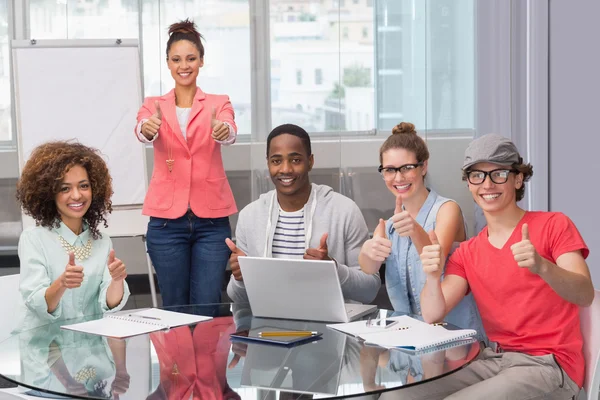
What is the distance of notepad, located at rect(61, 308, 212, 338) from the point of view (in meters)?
2.08

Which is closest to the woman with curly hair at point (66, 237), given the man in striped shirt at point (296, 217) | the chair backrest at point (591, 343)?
the man in striped shirt at point (296, 217)

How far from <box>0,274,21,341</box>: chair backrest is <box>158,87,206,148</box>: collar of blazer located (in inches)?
41.4

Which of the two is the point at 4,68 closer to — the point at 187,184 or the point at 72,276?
the point at 187,184

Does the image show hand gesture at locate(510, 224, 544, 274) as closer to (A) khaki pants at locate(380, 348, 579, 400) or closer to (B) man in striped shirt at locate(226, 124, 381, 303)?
(A) khaki pants at locate(380, 348, 579, 400)

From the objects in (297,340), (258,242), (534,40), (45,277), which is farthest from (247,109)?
(297,340)

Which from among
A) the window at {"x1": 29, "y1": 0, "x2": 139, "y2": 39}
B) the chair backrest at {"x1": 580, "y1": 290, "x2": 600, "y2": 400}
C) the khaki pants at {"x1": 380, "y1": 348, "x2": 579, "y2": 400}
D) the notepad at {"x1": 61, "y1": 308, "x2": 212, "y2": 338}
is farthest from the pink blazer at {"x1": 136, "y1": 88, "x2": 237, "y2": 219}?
the window at {"x1": 29, "y1": 0, "x2": 139, "y2": 39}

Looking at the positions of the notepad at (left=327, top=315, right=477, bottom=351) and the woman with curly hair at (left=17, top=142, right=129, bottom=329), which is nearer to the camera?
the notepad at (left=327, top=315, right=477, bottom=351)

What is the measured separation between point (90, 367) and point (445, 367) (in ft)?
2.61

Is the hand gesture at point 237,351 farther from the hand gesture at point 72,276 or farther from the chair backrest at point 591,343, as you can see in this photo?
the chair backrest at point 591,343

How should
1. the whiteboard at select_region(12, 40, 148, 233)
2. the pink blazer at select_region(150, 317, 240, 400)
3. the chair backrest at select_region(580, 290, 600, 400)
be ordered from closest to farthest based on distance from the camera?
the pink blazer at select_region(150, 317, 240, 400) < the chair backrest at select_region(580, 290, 600, 400) < the whiteboard at select_region(12, 40, 148, 233)

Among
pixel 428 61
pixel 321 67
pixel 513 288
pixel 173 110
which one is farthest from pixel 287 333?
pixel 321 67

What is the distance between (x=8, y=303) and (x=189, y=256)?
0.94 m

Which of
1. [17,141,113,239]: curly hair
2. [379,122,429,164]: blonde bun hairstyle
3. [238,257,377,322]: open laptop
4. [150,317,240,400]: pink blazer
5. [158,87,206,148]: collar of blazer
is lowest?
[150,317,240,400]: pink blazer

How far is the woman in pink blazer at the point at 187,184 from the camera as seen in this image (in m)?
3.21
